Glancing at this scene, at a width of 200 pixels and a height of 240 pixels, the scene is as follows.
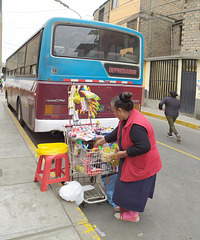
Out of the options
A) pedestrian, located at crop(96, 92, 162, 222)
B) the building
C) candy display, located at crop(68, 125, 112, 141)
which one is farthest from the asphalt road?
the building

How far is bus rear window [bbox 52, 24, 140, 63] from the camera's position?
5605mm

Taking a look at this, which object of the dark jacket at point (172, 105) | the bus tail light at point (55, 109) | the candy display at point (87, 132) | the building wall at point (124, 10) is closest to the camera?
the candy display at point (87, 132)

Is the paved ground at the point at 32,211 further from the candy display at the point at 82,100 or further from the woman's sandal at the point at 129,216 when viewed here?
the candy display at the point at 82,100

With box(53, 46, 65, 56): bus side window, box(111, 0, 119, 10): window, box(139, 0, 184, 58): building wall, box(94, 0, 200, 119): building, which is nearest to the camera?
box(53, 46, 65, 56): bus side window

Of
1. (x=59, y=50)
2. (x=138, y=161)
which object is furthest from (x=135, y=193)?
(x=59, y=50)

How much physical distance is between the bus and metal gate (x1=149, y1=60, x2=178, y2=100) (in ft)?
27.4

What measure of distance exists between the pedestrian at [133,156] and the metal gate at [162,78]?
12087 mm

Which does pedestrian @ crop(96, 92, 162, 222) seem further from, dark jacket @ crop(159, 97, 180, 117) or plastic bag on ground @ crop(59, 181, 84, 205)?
dark jacket @ crop(159, 97, 180, 117)

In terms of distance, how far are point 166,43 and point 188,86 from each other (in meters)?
7.11

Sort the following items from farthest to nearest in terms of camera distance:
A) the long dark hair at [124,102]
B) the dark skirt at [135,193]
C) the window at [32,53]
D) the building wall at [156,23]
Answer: the building wall at [156,23] < the window at [32,53] < the dark skirt at [135,193] < the long dark hair at [124,102]

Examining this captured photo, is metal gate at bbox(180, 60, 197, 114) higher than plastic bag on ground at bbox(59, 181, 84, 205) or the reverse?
higher

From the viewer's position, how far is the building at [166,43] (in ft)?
42.4

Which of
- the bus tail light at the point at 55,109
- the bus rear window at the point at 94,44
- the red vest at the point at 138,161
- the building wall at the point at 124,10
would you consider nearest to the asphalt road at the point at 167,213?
the red vest at the point at 138,161

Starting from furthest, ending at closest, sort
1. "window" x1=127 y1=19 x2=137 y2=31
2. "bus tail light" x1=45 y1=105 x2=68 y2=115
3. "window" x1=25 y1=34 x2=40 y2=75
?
"window" x1=127 y1=19 x2=137 y2=31
"window" x1=25 y1=34 x2=40 y2=75
"bus tail light" x1=45 y1=105 x2=68 y2=115
